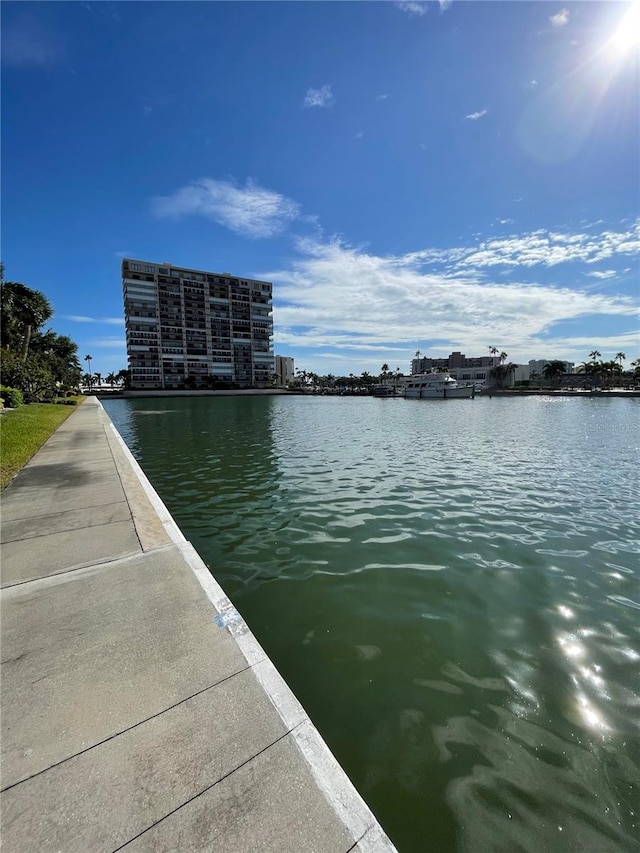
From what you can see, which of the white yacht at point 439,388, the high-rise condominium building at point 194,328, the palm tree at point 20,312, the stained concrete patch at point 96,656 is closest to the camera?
the stained concrete patch at point 96,656

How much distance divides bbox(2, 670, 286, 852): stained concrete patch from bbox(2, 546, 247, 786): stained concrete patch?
168 mm

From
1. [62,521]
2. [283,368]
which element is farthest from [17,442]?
[283,368]

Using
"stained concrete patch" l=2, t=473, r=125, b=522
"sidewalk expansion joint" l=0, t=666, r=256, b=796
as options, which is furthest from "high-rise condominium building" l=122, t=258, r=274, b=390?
"sidewalk expansion joint" l=0, t=666, r=256, b=796

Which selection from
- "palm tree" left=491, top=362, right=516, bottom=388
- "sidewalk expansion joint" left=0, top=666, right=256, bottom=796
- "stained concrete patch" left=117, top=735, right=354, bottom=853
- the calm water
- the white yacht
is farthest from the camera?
"palm tree" left=491, top=362, right=516, bottom=388

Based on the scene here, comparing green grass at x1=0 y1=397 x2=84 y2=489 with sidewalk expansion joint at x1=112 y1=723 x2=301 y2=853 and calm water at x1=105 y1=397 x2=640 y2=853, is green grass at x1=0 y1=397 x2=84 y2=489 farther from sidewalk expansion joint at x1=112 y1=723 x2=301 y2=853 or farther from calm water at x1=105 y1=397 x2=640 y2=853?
sidewalk expansion joint at x1=112 y1=723 x2=301 y2=853

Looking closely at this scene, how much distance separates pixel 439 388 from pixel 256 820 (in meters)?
101

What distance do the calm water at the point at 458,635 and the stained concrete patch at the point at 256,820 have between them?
1.05 m

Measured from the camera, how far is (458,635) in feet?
16.1

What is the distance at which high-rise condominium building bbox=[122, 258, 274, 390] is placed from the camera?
431 feet

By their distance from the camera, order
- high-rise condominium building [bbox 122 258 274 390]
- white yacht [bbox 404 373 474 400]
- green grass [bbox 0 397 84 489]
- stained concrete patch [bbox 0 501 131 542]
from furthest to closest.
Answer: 1. high-rise condominium building [bbox 122 258 274 390]
2. white yacht [bbox 404 373 474 400]
3. green grass [bbox 0 397 84 489]
4. stained concrete patch [bbox 0 501 131 542]

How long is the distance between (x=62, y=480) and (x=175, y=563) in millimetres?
6794

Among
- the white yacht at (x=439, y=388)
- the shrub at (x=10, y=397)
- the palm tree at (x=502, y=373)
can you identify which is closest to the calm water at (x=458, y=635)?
the shrub at (x=10, y=397)

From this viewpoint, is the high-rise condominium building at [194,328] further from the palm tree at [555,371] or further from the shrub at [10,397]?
the palm tree at [555,371]

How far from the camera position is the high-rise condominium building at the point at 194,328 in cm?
13138
